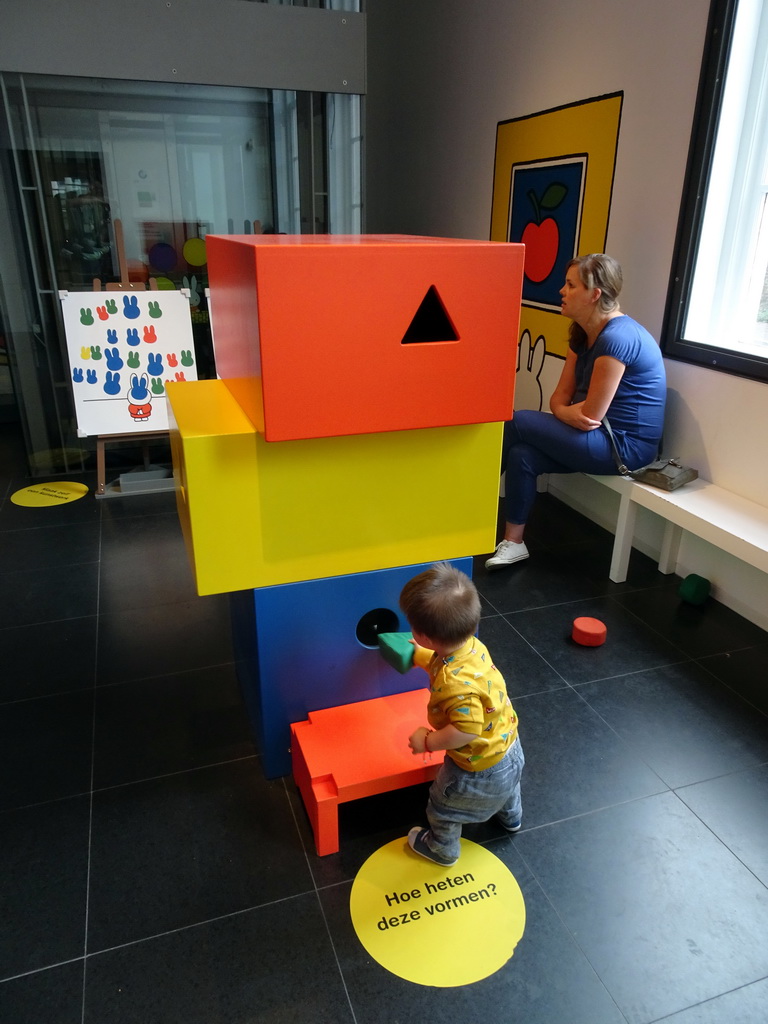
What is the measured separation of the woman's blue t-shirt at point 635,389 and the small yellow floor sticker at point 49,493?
8.98 ft

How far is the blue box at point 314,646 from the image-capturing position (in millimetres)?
1824

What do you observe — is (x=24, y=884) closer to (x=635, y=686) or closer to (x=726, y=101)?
(x=635, y=686)

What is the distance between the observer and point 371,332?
1497 mm

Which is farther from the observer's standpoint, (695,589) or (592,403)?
(592,403)

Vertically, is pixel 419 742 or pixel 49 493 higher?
pixel 419 742

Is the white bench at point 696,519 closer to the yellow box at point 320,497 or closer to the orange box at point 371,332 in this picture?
the yellow box at point 320,497

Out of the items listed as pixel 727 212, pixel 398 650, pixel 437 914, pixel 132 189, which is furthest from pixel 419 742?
pixel 132 189

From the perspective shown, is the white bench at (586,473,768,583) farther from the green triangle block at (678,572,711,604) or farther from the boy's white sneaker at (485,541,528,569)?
the boy's white sneaker at (485,541,528,569)

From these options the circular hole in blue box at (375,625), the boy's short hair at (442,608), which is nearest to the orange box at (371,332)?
the boy's short hair at (442,608)

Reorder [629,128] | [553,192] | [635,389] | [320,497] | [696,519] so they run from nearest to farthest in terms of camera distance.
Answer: [320,497] → [696,519] → [635,389] → [629,128] → [553,192]

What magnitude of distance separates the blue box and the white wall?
58.3 inches

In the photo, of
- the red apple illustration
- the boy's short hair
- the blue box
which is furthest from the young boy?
the red apple illustration

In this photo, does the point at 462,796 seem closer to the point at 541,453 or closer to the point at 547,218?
the point at 541,453

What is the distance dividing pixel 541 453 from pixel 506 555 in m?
0.49
